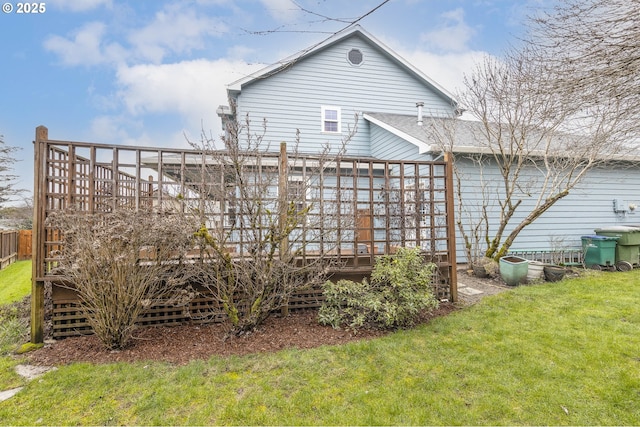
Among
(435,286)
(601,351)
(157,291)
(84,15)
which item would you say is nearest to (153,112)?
(84,15)

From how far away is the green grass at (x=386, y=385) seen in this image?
2377 mm

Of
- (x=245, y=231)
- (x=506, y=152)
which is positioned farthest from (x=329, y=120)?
(x=245, y=231)

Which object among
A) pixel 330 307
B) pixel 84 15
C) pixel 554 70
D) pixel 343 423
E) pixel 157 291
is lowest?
pixel 343 423

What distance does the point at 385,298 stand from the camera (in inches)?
162

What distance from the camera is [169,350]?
3.49 meters

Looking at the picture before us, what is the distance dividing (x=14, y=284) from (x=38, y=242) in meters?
5.84

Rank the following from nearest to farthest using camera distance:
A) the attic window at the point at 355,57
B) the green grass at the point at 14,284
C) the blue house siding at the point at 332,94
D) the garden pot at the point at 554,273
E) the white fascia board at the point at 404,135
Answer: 1. the green grass at the point at 14,284
2. the garden pot at the point at 554,273
3. the white fascia board at the point at 404,135
4. the blue house siding at the point at 332,94
5. the attic window at the point at 355,57

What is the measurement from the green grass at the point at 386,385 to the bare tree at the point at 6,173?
45.3ft

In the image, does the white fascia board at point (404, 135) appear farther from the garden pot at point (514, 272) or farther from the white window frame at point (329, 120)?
the garden pot at point (514, 272)

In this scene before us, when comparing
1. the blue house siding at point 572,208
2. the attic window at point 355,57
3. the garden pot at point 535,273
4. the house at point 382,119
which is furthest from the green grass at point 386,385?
the attic window at point 355,57

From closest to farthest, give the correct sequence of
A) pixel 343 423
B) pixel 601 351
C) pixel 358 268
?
pixel 343 423, pixel 601 351, pixel 358 268

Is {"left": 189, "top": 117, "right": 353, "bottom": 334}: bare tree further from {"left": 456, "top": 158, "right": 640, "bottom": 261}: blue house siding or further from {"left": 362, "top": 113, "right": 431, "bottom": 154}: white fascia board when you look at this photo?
{"left": 456, "top": 158, "right": 640, "bottom": 261}: blue house siding

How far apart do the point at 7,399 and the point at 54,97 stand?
9.51 m

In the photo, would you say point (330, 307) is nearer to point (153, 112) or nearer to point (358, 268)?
point (358, 268)
